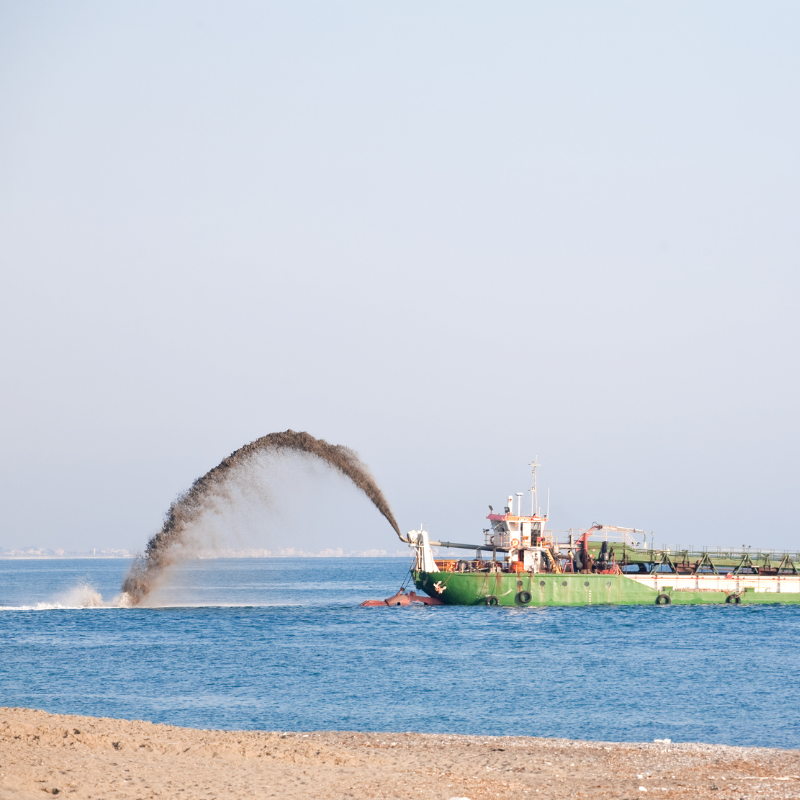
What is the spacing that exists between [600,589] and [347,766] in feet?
148

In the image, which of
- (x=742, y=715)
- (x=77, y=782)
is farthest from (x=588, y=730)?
(x=77, y=782)

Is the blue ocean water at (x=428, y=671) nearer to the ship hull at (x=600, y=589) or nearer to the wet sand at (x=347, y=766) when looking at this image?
the ship hull at (x=600, y=589)

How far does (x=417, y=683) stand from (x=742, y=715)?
10.7 meters

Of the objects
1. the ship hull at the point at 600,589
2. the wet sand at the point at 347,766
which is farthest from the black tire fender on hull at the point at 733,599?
the wet sand at the point at 347,766

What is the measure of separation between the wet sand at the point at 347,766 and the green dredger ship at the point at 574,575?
36.0 metres

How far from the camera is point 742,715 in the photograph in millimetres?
28531

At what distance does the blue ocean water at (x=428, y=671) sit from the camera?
27.8 meters

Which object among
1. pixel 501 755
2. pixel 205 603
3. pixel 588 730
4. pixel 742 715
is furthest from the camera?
pixel 205 603

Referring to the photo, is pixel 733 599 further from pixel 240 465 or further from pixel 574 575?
pixel 240 465

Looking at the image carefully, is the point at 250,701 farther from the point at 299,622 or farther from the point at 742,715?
the point at 299,622

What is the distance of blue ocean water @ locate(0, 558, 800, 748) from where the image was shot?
2775cm

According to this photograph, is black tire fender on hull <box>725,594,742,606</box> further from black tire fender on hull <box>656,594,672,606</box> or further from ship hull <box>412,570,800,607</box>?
black tire fender on hull <box>656,594,672,606</box>

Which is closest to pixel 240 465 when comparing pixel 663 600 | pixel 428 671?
pixel 428 671

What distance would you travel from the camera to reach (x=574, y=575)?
61.3 m
